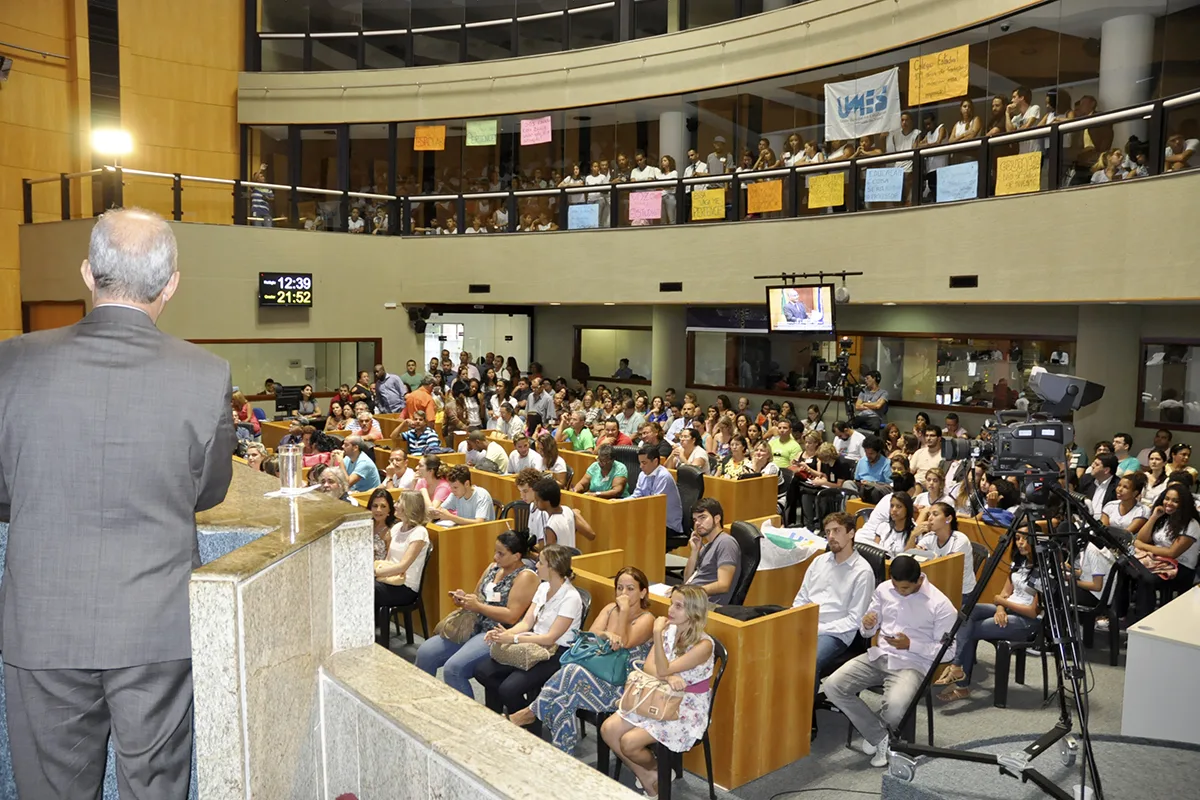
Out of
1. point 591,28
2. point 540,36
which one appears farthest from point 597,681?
point 540,36

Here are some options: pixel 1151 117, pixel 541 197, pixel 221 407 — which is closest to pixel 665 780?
pixel 221 407

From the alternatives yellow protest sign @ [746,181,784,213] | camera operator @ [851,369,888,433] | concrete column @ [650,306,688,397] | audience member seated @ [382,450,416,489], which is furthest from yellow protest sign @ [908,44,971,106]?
audience member seated @ [382,450,416,489]

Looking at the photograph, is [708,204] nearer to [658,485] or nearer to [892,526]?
[658,485]

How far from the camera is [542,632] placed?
17.4 ft

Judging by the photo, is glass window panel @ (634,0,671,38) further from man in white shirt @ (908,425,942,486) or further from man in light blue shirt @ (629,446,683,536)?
man in light blue shirt @ (629,446,683,536)

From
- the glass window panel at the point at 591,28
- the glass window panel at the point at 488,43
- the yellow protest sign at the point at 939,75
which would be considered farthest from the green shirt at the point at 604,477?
the glass window panel at the point at 488,43

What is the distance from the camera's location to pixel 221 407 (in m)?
1.78

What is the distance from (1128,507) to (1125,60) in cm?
539

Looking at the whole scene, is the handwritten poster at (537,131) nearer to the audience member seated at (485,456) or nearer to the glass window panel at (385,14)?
the glass window panel at (385,14)

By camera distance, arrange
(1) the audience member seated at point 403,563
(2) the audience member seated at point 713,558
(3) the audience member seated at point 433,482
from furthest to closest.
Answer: (3) the audience member seated at point 433,482 < (1) the audience member seated at point 403,563 < (2) the audience member seated at point 713,558

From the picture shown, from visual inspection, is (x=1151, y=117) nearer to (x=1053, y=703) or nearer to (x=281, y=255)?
(x=1053, y=703)

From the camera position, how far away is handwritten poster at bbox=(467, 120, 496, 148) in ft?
56.2

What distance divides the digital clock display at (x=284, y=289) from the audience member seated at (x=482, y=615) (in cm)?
1099

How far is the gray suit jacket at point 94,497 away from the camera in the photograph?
65.3 inches
